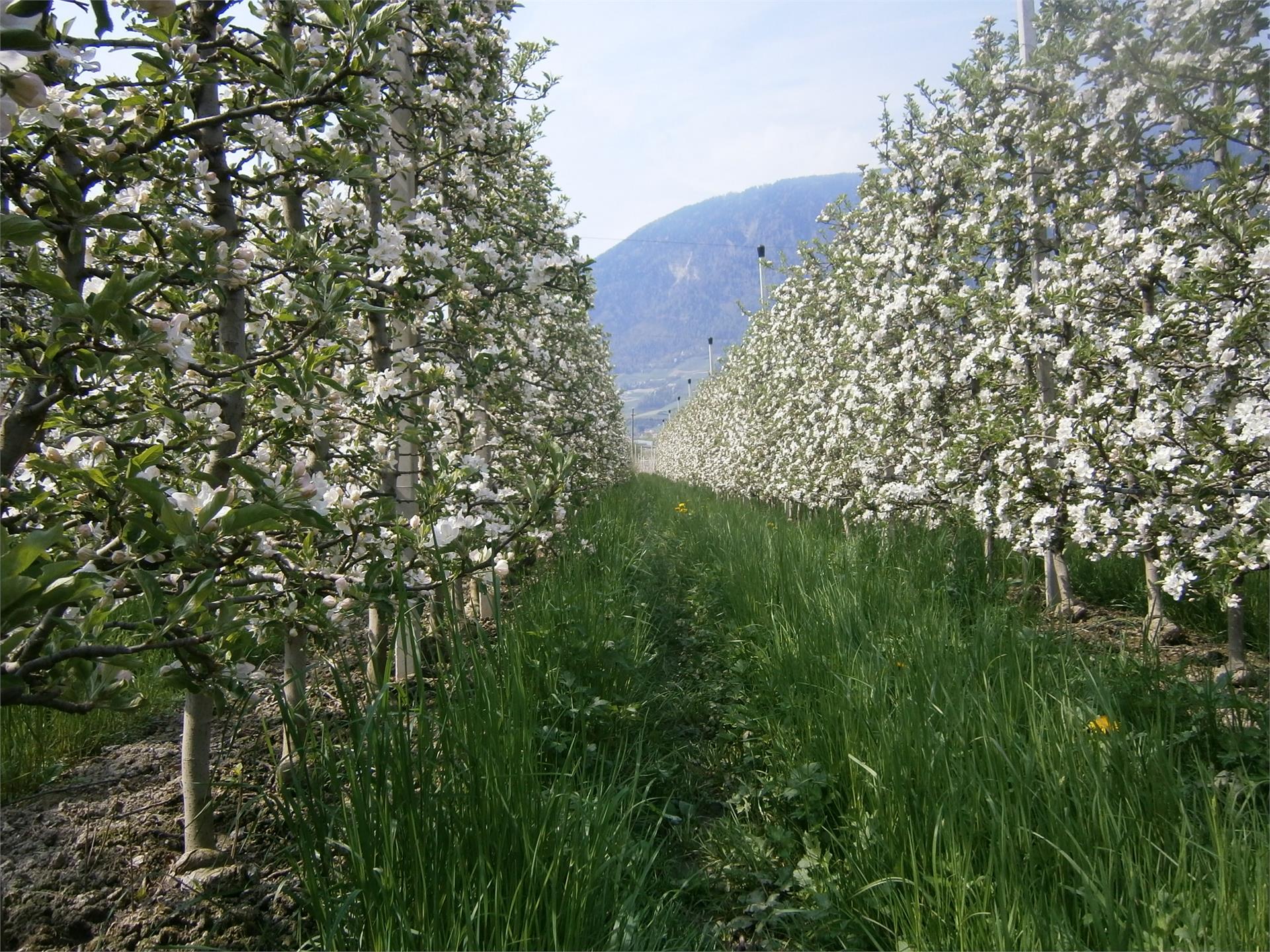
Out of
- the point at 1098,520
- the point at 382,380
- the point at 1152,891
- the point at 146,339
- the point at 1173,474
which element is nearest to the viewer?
the point at 146,339

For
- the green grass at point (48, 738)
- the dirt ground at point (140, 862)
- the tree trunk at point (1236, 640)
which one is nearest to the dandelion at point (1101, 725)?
the dirt ground at point (140, 862)

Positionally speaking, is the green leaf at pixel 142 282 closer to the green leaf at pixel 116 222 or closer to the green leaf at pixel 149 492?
the green leaf at pixel 116 222

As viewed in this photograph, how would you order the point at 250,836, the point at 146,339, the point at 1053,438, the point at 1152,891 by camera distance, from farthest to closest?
the point at 1053,438 < the point at 250,836 < the point at 1152,891 < the point at 146,339

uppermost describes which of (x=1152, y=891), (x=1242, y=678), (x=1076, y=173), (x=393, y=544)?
(x=1076, y=173)

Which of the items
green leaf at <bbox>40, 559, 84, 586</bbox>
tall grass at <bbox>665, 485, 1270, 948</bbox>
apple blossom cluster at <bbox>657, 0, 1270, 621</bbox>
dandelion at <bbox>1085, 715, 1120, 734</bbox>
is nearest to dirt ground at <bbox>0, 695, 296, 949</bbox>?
green leaf at <bbox>40, 559, 84, 586</bbox>

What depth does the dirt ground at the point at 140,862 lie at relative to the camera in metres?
1.93

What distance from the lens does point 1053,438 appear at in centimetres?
404

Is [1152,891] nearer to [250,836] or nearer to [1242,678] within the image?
[1242,678]

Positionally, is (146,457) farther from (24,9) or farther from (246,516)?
(24,9)

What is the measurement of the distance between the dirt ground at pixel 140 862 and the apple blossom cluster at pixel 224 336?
0.53 m

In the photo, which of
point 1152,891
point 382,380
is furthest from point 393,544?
point 1152,891

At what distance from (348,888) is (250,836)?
80 centimetres

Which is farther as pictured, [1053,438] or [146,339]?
[1053,438]

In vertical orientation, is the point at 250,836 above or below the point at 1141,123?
below
